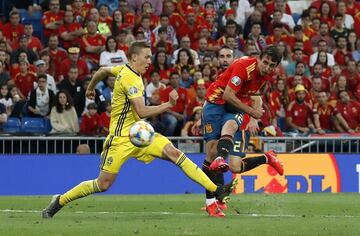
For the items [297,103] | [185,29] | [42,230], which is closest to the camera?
[42,230]

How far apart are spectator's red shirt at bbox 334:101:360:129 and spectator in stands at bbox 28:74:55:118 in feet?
20.9

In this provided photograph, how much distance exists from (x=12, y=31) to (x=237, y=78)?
11.3 meters

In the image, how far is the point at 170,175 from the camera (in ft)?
72.7

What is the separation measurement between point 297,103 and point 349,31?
4406 mm

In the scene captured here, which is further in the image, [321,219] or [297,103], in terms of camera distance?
[297,103]

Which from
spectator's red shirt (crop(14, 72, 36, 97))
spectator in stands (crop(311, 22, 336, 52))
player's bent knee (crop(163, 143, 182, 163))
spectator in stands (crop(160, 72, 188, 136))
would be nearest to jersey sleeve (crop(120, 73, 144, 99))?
player's bent knee (crop(163, 143, 182, 163))

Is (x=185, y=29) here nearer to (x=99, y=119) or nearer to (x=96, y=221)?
(x=99, y=119)

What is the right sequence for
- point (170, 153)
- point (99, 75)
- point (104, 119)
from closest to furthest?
point (170, 153) < point (99, 75) < point (104, 119)

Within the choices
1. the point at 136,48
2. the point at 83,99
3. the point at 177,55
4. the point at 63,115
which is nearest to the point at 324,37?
the point at 177,55

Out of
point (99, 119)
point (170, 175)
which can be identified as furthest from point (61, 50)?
point (170, 175)

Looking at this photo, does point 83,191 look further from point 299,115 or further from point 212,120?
point 299,115

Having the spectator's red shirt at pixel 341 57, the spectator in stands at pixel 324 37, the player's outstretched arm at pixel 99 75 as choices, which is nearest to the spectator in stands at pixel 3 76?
the spectator in stands at pixel 324 37

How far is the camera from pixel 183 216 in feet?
47.2

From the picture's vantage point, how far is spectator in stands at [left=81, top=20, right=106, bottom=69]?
25203mm
